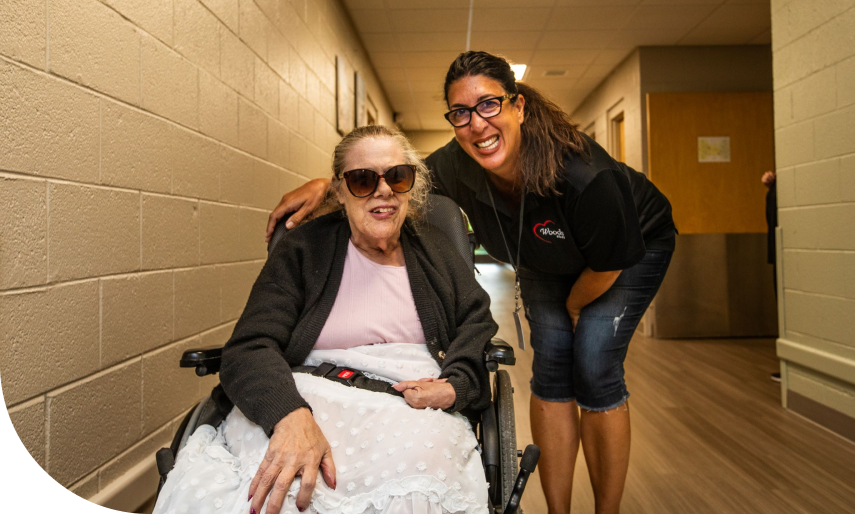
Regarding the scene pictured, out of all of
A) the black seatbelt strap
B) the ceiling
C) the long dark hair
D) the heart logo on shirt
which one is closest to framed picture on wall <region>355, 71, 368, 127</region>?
the ceiling

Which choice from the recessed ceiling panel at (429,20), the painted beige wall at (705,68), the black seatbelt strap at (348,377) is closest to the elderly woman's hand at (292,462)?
the black seatbelt strap at (348,377)

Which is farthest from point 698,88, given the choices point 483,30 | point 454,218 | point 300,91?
point 454,218

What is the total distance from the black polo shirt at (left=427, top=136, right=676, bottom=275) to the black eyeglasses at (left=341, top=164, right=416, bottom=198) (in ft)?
0.88

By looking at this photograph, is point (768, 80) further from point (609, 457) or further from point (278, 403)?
point (278, 403)

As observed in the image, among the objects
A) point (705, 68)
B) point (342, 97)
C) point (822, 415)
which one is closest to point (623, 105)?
point (705, 68)

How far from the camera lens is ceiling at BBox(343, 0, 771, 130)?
A: 13.2ft

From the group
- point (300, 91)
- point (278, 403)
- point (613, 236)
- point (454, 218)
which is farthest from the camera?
point (300, 91)

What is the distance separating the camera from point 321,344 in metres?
1.23

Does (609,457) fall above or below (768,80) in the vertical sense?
below

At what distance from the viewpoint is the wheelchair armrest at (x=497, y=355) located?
111 cm

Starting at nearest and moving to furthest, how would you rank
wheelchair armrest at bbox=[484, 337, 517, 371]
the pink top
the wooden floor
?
1. wheelchair armrest at bbox=[484, 337, 517, 371]
2. the pink top
3. the wooden floor

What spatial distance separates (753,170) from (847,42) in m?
2.75

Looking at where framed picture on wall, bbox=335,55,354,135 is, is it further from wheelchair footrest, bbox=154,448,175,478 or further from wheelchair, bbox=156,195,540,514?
wheelchair footrest, bbox=154,448,175,478

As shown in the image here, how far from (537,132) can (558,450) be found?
35.4 inches
